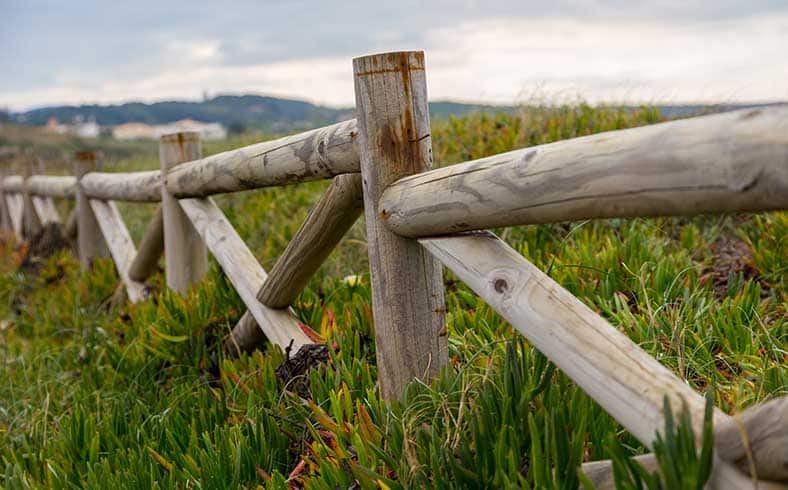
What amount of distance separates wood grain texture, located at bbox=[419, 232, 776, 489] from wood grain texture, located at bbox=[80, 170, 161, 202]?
3.19 m

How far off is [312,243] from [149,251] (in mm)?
2513

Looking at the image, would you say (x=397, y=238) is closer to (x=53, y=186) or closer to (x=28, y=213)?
(x=53, y=186)

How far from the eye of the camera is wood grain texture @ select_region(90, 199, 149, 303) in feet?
17.6

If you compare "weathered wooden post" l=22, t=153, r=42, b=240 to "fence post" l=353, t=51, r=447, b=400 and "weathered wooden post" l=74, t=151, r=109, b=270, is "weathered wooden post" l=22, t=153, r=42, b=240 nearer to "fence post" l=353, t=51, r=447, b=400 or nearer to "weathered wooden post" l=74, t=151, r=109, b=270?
"weathered wooden post" l=74, t=151, r=109, b=270

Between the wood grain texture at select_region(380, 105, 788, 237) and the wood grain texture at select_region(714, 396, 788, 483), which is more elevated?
the wood grain texture at select_region(380, 105, 788, 237)

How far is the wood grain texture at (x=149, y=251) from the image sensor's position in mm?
4849

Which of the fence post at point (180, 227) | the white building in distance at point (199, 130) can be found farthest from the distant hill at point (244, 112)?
the fence post at point (180, 227)

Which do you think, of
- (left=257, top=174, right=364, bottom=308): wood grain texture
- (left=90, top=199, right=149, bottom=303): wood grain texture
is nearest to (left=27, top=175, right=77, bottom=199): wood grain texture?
(left=90, top=199, right=149, bottom=303): wood grain texture

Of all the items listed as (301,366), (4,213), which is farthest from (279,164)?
(4,213)

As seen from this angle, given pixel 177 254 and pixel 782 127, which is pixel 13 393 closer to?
pixel 177 254

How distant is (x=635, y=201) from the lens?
4.87 ft

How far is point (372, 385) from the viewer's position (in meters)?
2.60

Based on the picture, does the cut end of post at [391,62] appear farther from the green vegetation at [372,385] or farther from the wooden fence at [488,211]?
the green vegetation at [372,385]

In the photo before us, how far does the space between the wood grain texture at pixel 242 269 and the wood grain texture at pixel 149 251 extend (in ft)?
1.93
